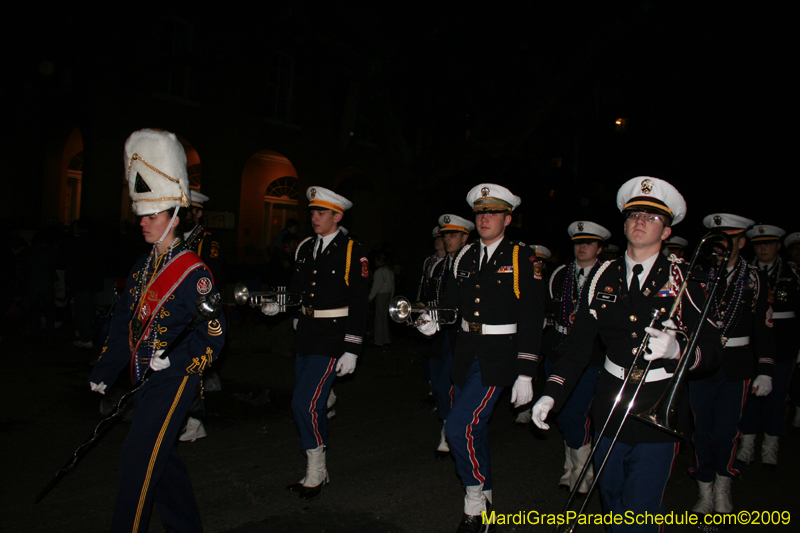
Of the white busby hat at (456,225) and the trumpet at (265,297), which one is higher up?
the white busby hat at (456,225)

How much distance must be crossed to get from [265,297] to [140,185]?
4.79ft

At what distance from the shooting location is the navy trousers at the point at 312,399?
4590mm

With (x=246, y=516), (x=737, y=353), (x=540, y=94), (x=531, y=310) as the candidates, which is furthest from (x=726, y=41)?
(x=246, y=516)

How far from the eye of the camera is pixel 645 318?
3229 mm

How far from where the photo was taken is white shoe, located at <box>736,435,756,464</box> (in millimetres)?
5941

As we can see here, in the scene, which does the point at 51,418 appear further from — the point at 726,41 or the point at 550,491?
the point at 726,41

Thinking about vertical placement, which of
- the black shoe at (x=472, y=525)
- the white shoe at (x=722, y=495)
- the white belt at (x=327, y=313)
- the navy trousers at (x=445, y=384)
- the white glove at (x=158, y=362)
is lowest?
the black shoe at (x=472, y=525)

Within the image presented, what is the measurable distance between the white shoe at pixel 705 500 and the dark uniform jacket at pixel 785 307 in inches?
90.4

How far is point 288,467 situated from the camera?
521 cm

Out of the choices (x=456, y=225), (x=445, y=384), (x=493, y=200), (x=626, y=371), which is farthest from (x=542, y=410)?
(x=456, y=225)

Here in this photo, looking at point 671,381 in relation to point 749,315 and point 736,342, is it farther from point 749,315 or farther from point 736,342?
point 749,315

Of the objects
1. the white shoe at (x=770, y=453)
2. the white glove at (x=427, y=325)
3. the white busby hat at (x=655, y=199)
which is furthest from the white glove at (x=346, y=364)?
the white shoe at (x=770, y=453)

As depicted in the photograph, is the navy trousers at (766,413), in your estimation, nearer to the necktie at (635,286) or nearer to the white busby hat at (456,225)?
the white busby hat at (456,225)

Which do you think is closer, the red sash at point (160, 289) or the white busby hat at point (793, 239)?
the red sash at point (160, 289)
